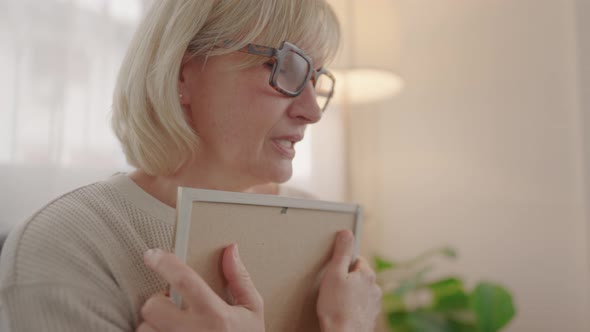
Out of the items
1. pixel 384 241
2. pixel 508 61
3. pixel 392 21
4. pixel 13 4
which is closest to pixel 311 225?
pixel 13 4

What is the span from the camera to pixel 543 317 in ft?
6.36

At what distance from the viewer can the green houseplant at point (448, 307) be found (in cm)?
169

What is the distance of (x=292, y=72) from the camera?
31.8 inches

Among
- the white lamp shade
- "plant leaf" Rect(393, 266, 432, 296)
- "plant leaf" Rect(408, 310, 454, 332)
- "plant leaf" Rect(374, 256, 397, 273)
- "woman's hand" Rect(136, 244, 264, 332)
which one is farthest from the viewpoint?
the white lamp shade

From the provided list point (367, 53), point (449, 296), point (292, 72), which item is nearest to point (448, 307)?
point (449, 296)

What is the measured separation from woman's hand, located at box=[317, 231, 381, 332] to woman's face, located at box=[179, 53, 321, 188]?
17cm

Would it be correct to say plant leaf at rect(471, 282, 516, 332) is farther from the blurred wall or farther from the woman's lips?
the woman's lips

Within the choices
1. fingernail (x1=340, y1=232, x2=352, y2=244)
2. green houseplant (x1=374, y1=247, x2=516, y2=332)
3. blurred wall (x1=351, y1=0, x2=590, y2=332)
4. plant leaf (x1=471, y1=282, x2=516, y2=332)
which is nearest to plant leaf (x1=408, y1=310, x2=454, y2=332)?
green houseplant (x1=374, y1=247, x2=516, y2=332)

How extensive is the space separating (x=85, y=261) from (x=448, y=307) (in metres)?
1.65

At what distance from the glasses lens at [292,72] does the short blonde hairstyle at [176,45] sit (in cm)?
3

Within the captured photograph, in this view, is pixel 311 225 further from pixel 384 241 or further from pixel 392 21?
pixel 392 21

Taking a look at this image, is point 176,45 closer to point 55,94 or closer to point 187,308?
point 187,308

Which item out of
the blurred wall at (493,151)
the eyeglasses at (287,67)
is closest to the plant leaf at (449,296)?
the blurred wall at (493,151)

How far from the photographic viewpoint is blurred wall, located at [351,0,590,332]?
1878mm
